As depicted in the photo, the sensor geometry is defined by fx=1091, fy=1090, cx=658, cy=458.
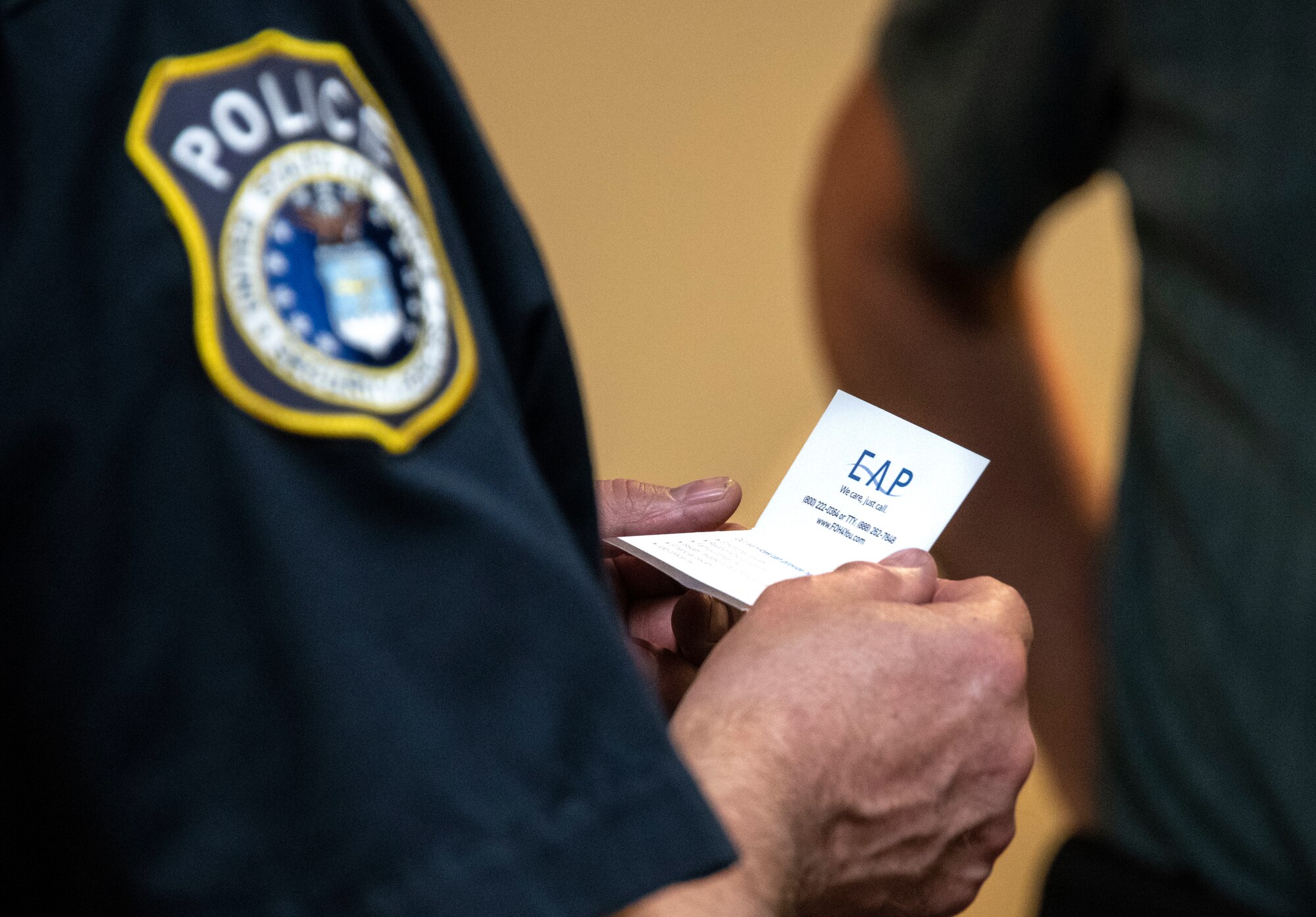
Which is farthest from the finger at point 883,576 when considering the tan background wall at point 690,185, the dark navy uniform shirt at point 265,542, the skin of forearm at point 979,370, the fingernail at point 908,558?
the tan background wall at point 690,185

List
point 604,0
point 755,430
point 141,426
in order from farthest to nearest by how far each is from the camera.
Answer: point 604,0, point 755,430, point 141,426

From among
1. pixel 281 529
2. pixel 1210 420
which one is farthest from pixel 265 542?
pixel 1210 420

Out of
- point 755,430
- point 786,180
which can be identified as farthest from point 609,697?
point 786,180

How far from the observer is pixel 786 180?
870 mm

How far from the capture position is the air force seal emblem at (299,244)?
8.9 inches

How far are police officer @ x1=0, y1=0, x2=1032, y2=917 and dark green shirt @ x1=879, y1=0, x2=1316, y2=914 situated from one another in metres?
0.29

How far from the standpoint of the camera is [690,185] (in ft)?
2.79

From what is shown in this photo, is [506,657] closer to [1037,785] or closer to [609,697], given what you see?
[609,697]

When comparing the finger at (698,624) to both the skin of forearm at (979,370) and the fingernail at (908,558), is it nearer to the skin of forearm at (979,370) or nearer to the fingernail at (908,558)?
the fingernail at (908,558)

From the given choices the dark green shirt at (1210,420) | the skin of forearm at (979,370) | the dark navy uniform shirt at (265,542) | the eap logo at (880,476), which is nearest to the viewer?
the dark navy uniform shirt at (265,542)

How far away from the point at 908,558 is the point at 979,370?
15.5 inches

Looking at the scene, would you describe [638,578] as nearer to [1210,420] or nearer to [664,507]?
[664,507]

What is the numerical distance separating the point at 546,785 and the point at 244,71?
174 mm

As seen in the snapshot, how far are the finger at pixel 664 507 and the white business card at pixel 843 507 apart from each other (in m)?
0.05
